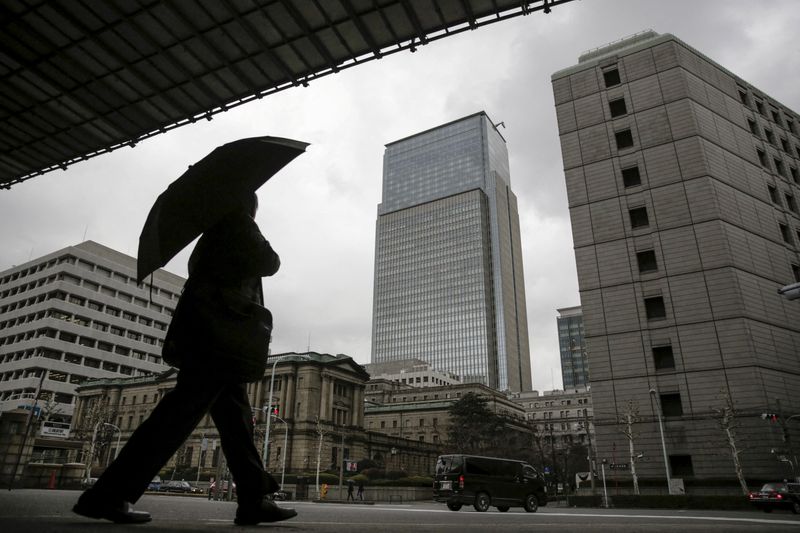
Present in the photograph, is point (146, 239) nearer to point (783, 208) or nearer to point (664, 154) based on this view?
point (664, 154)

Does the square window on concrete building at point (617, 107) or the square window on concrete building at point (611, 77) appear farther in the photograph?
the square window on concrete building at point (611, 77)

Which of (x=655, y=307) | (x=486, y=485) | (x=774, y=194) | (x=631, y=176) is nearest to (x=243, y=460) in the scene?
(x=486, y=485)

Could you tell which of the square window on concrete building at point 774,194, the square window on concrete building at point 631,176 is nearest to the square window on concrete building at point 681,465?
the square window on concrete building at point 631,176

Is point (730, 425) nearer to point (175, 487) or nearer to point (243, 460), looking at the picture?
point (243, 460)

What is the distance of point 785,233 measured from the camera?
44469 mm

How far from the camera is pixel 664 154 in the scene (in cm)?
4144

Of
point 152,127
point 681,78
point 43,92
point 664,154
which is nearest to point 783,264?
point 664,154

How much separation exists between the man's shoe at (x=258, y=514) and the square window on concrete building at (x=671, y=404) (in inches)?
1526

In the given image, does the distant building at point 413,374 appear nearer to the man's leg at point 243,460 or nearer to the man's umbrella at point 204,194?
the man's leg at point 243,460

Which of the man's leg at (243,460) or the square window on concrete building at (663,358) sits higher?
the square window on concrete building at (663,358)

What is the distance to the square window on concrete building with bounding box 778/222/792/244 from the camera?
44.0 meters

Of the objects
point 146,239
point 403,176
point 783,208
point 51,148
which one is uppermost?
point 403,176

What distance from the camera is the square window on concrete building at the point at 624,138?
43812 mm

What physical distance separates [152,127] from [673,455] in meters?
37.4
